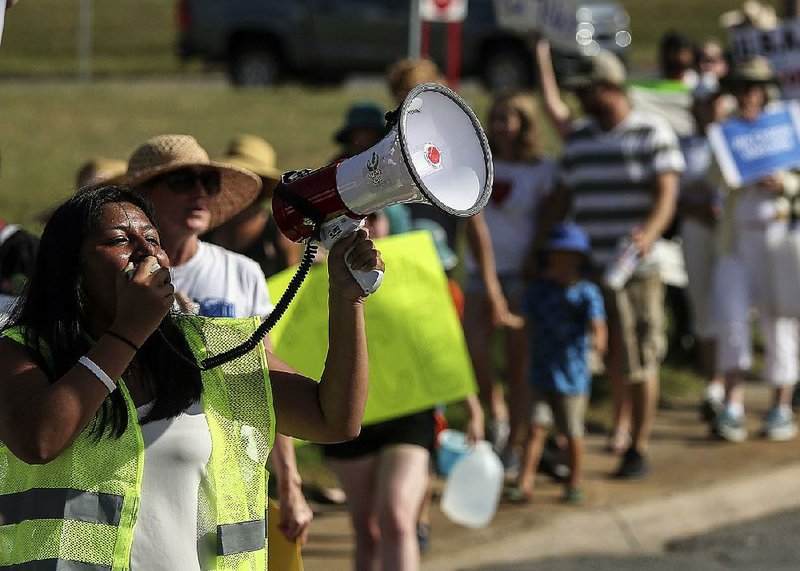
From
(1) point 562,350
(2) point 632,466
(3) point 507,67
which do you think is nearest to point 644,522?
(2) point 632,466

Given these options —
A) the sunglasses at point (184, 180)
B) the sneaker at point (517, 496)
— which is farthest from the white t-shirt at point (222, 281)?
the sneaker at point (517, 496)

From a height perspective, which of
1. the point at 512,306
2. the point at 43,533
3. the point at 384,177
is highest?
the point at 384,177

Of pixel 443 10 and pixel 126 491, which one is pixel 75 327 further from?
pixel 443 10

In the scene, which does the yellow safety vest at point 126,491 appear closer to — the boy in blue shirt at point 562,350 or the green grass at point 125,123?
the boy in blue shirt at point 562,350

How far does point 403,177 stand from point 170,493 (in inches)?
30.3

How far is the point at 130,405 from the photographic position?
9.95 ft

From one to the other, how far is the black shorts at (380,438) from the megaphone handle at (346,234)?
2246 mm

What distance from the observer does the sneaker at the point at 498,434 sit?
7734 millimetres

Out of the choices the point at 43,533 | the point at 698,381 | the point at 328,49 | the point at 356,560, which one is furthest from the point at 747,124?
the point at 328,49

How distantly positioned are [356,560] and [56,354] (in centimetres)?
267

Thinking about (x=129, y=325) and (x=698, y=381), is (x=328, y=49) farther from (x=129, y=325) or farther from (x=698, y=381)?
(x=129, y=325)

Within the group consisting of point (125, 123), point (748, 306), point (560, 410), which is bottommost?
point (125, 123)

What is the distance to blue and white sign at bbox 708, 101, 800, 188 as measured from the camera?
823 cm

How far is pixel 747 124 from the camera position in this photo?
27.5ft
